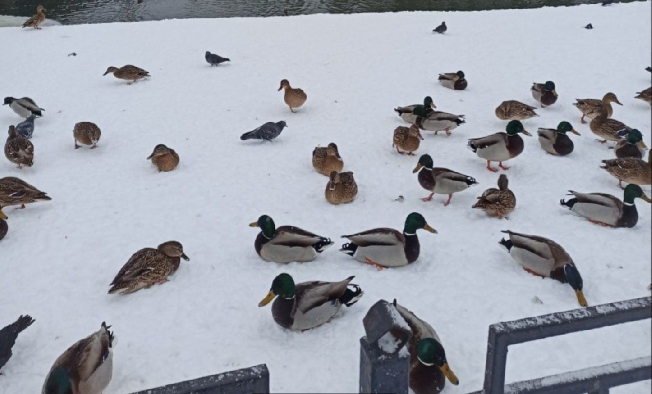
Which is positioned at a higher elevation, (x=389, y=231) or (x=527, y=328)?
(x=527, y=328)

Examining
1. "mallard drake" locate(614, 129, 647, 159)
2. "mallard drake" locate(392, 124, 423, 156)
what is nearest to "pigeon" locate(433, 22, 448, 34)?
"mallard drake" locate(392, 124, 423, 156)

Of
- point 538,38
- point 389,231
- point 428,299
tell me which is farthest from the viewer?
point 538,38

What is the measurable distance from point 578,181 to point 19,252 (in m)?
6.03

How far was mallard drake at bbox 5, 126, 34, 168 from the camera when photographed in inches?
279

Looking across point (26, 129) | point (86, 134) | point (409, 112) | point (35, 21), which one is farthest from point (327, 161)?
point (35, 21)

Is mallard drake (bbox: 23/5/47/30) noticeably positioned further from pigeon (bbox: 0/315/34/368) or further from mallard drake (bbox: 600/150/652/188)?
mallard drake (bbox: 600/150/652/188)

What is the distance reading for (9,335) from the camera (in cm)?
398

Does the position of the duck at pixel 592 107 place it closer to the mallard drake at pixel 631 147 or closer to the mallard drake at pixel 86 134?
the mallard drake at pixel 631 147

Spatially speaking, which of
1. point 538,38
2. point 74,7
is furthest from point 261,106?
point 74,7

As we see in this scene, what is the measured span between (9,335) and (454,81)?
8.11 metres

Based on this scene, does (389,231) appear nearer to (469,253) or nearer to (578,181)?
(469,253)

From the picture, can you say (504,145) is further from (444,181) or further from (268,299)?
(268,299)

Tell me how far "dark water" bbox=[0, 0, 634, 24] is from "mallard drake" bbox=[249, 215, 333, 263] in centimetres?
1726

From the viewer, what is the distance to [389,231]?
503cm
